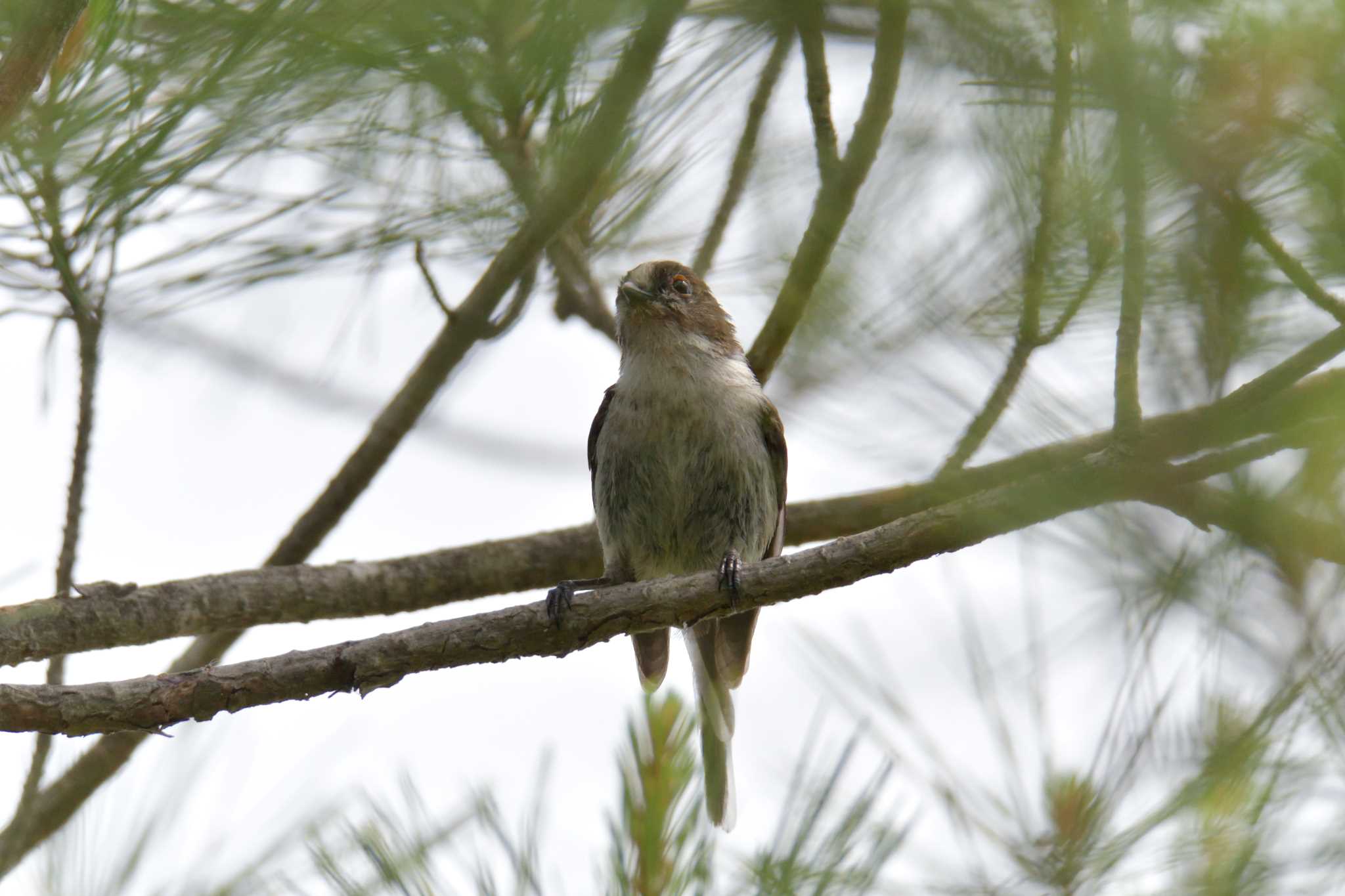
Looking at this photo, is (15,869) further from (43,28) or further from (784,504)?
(784,504)

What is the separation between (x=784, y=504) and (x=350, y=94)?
110 inches

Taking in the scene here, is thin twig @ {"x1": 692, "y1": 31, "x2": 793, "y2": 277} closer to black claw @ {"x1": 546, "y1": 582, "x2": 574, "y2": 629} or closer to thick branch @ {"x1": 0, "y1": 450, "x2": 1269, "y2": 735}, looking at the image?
thick branch @ {"x1": 0, "y1": 450, "x2": 1269, "y2": 735}

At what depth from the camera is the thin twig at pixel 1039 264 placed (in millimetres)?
2555

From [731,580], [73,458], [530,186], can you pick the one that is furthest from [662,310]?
[73,458]

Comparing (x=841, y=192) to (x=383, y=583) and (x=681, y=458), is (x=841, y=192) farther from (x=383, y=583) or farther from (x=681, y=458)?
(x=383, y=583)

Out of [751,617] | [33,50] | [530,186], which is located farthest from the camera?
[751,617]

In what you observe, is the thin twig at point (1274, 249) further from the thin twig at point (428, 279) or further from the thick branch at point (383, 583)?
the thin twig at point (428, 279)

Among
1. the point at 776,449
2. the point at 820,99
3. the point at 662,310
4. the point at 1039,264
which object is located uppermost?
the point at 662,310

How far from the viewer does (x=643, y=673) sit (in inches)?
223

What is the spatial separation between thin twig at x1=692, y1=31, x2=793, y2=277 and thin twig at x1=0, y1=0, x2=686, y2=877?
0.98 m

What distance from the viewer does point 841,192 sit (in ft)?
13.8

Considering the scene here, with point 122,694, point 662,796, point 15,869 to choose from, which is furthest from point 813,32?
point 15,869

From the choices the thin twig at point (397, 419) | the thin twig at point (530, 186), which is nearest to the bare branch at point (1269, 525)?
the thin twig at point (397, 419)

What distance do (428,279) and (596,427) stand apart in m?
1.58
